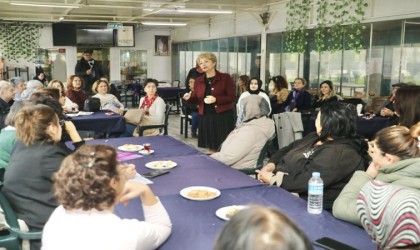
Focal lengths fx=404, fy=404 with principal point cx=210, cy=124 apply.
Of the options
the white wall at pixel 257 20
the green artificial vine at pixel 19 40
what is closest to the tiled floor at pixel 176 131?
the white wall at pixel 257 20

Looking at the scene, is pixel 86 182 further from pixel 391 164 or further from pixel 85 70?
pixel 85 70

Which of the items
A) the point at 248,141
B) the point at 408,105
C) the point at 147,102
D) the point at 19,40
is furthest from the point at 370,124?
the point at 19,40

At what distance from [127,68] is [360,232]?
51.7 ft

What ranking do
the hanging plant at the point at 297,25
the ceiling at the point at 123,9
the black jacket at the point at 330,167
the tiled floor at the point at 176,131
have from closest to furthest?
the black jacket at the point at 330,167 → the tiled floor at the point at 176,131 → the hanging plant at the point at 297,25 → the ceiling at the point at 123,9

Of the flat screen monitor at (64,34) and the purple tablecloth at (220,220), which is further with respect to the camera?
the flat screen monitor at (64,34)

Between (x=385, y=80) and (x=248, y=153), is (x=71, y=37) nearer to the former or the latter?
(x=385, y=80)

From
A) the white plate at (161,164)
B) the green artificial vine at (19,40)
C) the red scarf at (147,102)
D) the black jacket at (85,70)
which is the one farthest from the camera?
the green artificial vine at (19,40)

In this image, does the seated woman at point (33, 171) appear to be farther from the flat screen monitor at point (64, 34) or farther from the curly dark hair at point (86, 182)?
the flat screen monitor at point (64, 34)

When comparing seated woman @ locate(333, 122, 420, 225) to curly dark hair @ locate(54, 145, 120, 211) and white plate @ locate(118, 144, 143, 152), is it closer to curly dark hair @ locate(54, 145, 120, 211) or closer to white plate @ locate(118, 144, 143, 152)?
curly dark hair @ locate(54, 145, 120, 211)

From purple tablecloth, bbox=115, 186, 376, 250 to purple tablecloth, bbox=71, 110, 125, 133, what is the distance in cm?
360

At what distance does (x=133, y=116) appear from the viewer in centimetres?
598

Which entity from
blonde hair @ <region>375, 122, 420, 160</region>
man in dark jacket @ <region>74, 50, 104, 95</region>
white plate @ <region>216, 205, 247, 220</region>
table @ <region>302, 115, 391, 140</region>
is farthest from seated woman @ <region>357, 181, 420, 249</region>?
man in dark jacket @ <region>74, 50, 104, 95</region>

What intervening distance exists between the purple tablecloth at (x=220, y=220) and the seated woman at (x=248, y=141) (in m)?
0.96

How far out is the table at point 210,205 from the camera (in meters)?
1.86
